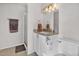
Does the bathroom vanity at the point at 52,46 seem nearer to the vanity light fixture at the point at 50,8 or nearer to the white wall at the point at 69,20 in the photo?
the white wall at the point at 69,20

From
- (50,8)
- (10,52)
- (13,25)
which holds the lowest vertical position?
(10,52)

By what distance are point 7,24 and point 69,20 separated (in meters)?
0.66

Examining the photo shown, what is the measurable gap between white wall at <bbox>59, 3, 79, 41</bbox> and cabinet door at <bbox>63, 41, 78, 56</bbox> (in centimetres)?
7

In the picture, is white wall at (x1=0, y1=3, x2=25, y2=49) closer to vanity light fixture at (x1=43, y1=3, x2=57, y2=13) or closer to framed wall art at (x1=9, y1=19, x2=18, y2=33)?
framed wall art at (x1=9, y1=19, x2=18, y2=33)

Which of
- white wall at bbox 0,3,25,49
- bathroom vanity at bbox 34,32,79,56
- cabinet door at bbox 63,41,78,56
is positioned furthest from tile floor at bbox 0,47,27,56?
cabinet door at bbox 63,41,78,56

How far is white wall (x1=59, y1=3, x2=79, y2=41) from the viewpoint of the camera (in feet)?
4.28

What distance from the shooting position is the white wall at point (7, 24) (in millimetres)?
1301

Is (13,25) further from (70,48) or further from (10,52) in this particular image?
(70,48)

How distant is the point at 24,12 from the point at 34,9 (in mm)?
112

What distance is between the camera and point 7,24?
1318 millimetres

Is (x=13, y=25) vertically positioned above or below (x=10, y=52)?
above

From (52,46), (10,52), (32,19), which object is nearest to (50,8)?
(32,19)

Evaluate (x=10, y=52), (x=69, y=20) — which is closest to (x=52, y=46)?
(x=69, y=20)

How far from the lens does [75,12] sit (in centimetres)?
131
